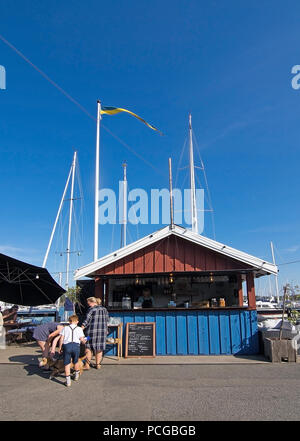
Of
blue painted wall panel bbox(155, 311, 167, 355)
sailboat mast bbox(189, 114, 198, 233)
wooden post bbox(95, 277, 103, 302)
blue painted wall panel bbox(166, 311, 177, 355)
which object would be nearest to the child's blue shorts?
blue painted wall panel bbox(155, 311, 167, 355)

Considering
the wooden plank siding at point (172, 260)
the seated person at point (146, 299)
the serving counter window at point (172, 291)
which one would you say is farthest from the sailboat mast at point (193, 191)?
the wooden plank siding at point (172, 260)

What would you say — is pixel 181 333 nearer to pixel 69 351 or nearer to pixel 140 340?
pixel 140 340

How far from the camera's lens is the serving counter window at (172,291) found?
12.8 meters

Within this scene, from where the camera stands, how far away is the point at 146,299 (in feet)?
42.8

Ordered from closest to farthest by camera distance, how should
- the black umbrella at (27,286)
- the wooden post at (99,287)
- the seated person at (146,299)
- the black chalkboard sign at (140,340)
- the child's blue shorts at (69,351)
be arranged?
the child's blue shorts at (69,351) → the black chalkboard sign at (140,340) → the wooden post at (99,287) → the black umbrella at (27,286) → the seated person at (146,299)

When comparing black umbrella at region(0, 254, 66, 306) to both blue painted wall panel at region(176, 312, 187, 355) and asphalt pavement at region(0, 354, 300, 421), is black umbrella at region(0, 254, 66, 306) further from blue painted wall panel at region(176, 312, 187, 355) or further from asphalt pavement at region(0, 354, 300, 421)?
blue painted wall panel at region(176, 312, 187, 355)

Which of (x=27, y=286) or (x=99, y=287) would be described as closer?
(x=99, y=287)

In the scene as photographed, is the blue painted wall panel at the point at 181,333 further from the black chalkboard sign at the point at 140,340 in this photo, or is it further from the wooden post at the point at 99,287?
the wooden post at the point at 99,287

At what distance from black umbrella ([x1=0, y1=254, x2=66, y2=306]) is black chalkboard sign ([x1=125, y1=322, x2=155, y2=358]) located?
3921mm

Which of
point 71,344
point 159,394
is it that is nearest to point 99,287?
point 71,344

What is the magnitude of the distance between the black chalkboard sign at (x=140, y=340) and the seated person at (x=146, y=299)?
2.52m

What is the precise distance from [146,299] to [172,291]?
160 cm

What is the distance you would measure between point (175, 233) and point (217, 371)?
179 inches
